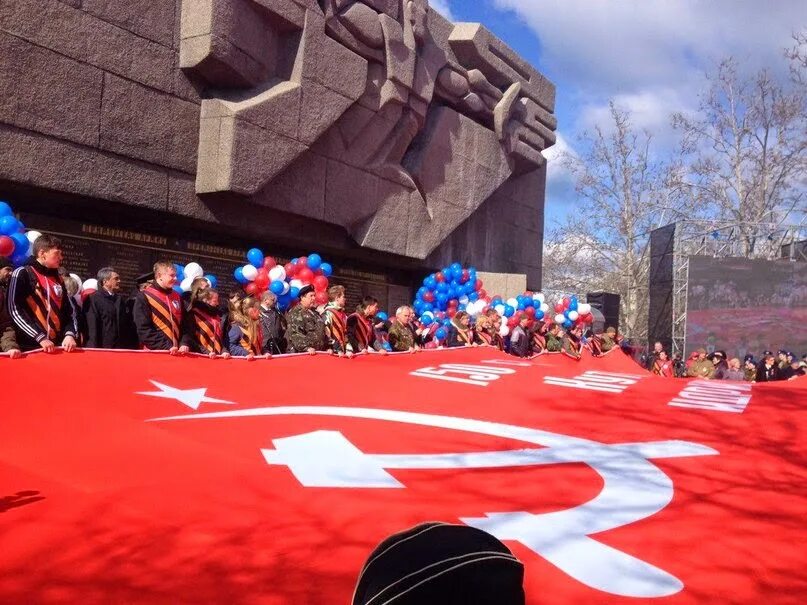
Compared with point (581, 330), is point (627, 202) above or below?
above

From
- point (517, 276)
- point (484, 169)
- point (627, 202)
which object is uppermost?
point (627, 202)

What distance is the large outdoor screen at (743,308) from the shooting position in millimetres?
20859

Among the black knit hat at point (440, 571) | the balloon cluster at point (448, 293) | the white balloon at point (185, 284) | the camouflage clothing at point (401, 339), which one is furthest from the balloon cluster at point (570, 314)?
the black knit hat at point (440, 571)

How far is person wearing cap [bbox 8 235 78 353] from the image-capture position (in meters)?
4.96

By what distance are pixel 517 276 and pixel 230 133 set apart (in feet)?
28.9

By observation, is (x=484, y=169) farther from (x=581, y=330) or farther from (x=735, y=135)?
(x=735, y=135)

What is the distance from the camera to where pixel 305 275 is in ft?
38.0

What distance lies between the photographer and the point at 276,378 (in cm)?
535

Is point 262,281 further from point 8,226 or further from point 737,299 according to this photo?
point 737,299

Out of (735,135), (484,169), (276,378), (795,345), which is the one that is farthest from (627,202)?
(276,378)

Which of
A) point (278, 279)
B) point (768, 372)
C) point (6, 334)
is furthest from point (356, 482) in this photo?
point (768, 372)

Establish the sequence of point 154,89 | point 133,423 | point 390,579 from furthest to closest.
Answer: point 154,89, point 133,423, point 390,579

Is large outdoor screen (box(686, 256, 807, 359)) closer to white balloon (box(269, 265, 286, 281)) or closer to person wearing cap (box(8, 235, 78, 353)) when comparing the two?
white balloon (box(269, 265, 286, 281))

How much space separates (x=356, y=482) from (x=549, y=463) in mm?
965
